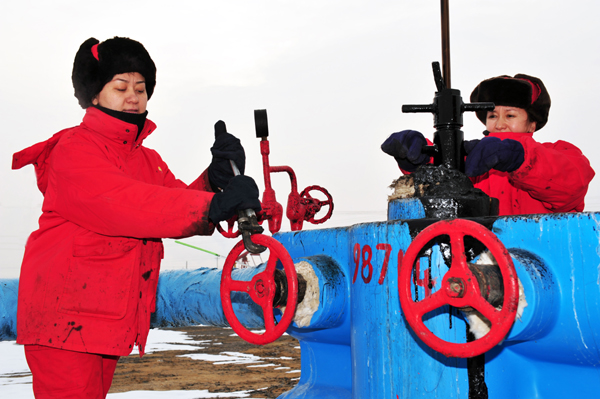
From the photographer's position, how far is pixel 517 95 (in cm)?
184

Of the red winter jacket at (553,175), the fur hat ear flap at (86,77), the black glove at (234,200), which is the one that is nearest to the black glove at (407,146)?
the red winter jacket at (553,175)

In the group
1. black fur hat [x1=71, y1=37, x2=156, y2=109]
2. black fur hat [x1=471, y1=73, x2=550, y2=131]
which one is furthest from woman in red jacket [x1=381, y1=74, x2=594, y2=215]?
black fur hat [x1=71, y1=37, x2=156, y2=109]

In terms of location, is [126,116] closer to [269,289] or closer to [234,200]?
[234,200]

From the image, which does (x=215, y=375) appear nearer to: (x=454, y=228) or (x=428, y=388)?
(x=428, y=388)

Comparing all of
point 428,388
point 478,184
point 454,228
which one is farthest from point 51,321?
point 478,184

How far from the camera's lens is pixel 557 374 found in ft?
3.47

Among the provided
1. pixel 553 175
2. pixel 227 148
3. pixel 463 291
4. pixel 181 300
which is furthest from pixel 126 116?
pixel 181 300

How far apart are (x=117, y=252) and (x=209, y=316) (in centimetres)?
188

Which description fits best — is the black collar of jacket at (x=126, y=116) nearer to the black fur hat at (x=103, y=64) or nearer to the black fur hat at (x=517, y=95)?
the black fur hat at (x=103, y=64)

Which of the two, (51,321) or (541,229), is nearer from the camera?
(541,229)

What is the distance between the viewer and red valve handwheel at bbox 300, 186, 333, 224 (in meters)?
3.03

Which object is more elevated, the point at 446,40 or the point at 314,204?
the point at 446,40

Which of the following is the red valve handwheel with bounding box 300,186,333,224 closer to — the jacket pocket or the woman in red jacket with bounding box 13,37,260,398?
the woman in red jacket with bounding box 13,37,260,398

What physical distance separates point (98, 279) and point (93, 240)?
0.10 meters
